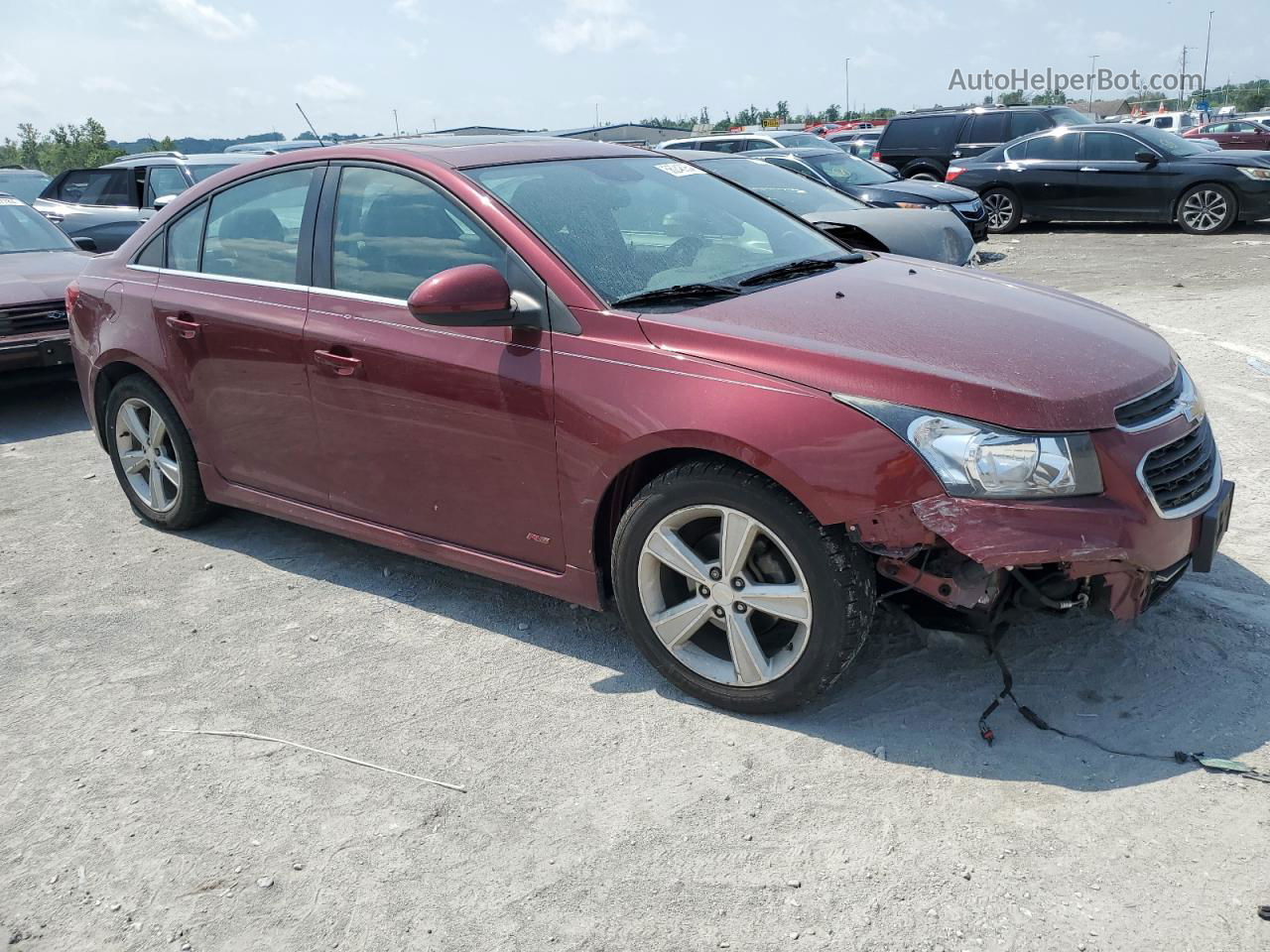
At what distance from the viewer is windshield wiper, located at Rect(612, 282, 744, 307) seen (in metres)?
3.65

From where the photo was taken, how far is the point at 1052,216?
16828 millimetres

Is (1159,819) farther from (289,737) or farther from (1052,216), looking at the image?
(1052,216)

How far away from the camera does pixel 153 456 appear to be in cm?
532

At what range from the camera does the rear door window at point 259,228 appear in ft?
14.7

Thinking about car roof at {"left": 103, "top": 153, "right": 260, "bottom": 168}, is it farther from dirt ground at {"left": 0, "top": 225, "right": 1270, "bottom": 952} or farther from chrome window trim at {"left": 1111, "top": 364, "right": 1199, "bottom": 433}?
chrome window trim at {"left": 1111, "top": 364, "right": 1199, "bottom": 433}

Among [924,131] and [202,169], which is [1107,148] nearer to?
[924,131]

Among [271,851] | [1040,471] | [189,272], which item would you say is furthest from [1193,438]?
[189,272]

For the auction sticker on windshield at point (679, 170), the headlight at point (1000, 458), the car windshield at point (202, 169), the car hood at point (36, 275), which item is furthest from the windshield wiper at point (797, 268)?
the car windshield at point (202, 169)

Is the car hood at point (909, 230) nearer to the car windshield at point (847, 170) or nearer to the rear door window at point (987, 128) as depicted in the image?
the car windshield at point (847, 170)

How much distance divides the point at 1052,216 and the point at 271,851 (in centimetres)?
1633

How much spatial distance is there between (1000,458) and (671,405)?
0.94 m

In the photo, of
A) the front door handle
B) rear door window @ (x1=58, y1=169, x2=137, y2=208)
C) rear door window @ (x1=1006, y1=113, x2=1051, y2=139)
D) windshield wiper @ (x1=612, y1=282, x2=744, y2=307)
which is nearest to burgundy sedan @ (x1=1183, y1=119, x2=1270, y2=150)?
rear door window @ (x1=1006, y1=113, x2=1051, y2=139)

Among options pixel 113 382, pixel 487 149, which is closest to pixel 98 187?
pixel 113 382

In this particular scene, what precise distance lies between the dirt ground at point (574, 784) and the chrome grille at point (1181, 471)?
2.13 feet
